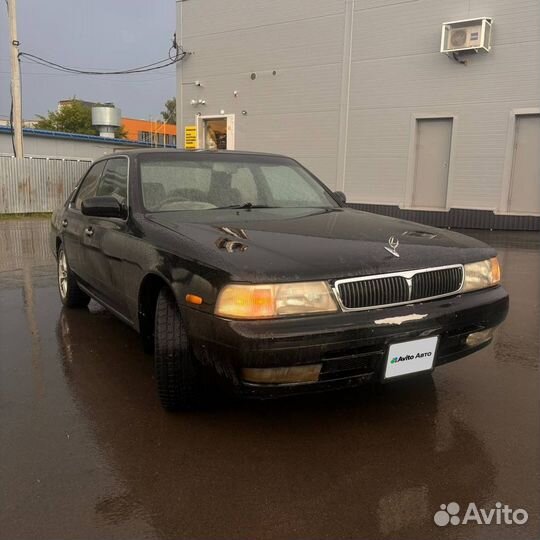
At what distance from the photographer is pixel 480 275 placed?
9.99 feet

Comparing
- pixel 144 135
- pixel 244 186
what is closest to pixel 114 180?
pixel 244 186

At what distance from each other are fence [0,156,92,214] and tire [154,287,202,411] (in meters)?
14.7

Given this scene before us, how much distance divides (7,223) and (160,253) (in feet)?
41.9

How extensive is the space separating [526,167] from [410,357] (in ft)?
39.9

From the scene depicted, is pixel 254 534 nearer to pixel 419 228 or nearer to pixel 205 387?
pixel 205 387

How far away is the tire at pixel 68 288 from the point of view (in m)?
5.07

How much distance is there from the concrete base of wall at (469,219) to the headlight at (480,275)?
1105 centimetres

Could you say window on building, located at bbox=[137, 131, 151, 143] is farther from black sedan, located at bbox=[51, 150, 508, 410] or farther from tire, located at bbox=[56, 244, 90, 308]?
black sedan, located at bbox=[51, 150, 508, 410]

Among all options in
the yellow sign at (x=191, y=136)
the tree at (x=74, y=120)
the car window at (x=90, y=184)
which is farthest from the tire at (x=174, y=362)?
the tree at (x=74, y=120)

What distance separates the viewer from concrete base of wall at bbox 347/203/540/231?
43.0 ft

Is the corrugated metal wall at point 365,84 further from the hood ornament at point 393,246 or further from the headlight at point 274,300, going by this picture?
the headlight at point 274,300

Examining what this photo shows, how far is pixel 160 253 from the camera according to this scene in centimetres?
300

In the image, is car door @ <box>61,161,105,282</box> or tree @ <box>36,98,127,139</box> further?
tree @ <box>36,98,127,139</box>
